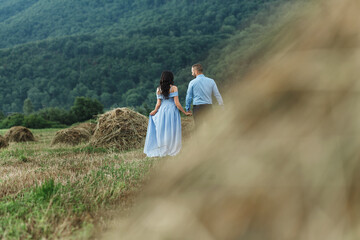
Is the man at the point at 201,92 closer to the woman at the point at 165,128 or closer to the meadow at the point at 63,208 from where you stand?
the woman at the point at 165,128

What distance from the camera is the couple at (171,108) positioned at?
6.73 metres

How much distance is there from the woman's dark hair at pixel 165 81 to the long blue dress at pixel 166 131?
188mm

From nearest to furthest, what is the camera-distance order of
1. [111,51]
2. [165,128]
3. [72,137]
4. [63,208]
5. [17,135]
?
[63,208]
[165,128]
[72,137]
[17,135]
[111,51]

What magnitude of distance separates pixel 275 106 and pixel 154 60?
9612 cm

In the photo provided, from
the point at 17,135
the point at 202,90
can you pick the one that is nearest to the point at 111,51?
the point at 17,135

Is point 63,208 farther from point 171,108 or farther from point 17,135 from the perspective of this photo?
point 17,135

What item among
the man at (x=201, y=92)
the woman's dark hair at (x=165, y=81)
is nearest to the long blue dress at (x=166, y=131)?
the woman's dark hair at (x=165, y=81)

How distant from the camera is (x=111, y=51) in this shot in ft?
330

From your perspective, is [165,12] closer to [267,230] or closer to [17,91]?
[17,91]

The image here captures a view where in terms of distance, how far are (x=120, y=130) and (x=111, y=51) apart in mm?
95661

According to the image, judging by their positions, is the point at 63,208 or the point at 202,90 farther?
the point at 202,90

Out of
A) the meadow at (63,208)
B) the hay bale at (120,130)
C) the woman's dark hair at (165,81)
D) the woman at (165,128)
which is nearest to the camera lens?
the meadow at (63,208)

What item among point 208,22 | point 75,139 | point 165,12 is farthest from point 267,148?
point 165,12

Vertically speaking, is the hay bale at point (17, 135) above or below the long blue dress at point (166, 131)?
below
